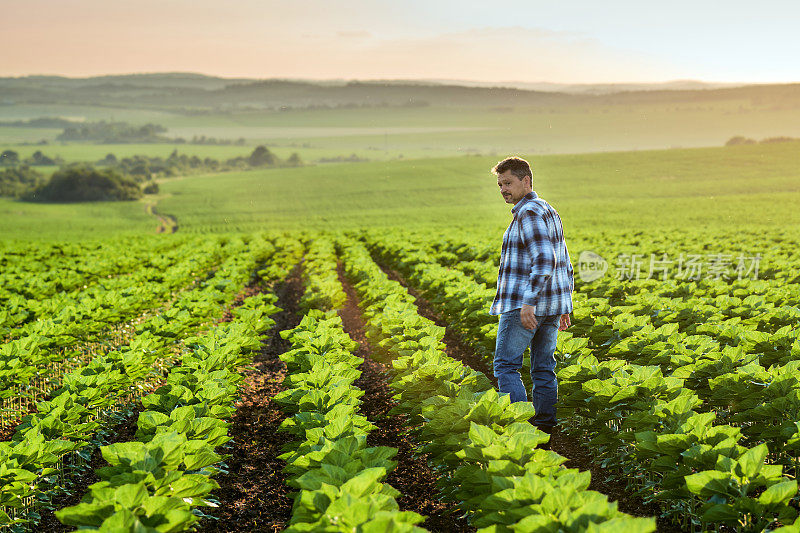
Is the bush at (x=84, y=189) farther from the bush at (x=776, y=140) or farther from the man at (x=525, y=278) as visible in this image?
the bush at (x=776, y=140)

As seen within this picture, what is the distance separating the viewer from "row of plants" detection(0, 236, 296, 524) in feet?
13.7

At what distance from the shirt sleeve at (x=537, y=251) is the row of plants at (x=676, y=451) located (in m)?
0.96

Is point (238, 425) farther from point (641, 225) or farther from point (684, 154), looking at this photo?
point (684, 154)

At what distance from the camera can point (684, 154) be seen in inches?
3844

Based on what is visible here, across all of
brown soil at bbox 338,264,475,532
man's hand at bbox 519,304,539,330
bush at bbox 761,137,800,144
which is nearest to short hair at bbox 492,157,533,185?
man's hand at bbox 519,304,539,330

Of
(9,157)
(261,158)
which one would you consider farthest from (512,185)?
(9,157)

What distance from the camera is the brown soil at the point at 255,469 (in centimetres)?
475

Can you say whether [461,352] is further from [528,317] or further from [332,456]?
[332,456]

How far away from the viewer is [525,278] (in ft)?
17.7

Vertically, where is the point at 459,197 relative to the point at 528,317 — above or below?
above

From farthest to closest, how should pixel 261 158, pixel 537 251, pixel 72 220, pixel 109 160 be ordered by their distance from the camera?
pixel 109 160
pixel 261 158
pixel 72 220
pixel 537 251

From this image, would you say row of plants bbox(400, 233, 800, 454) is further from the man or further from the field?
the man

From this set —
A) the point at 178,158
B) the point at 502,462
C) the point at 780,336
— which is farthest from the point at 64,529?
the point at 178,158

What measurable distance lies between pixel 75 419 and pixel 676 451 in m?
4.93
